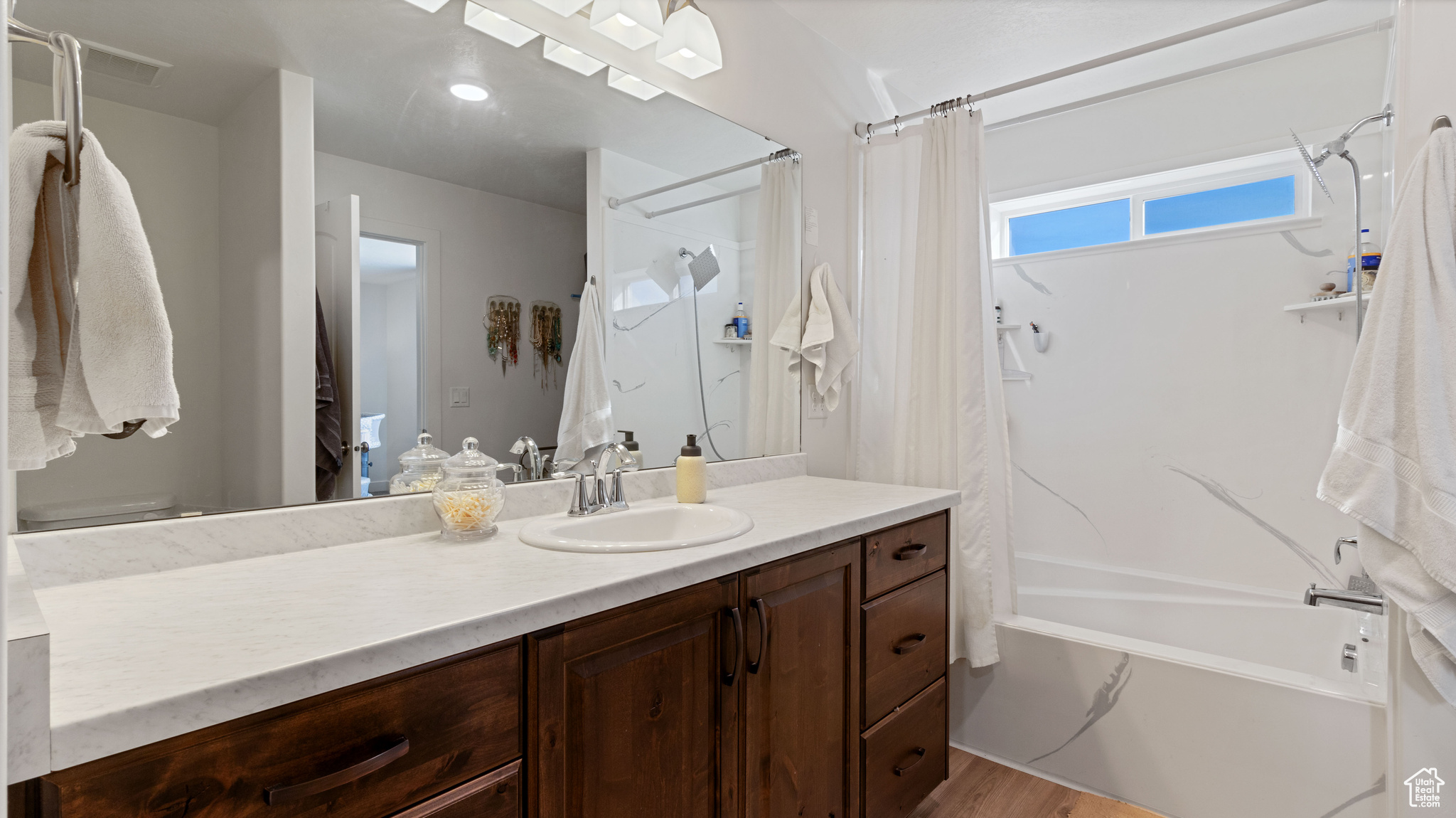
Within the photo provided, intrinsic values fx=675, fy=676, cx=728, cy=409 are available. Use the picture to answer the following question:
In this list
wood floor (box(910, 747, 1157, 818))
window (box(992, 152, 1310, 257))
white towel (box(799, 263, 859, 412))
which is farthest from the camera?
window (box(992, 152, 1310, 257))

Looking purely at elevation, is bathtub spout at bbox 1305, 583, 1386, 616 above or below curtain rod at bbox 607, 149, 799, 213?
below

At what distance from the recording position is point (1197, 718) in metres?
1.86

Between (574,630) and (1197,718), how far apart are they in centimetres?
185

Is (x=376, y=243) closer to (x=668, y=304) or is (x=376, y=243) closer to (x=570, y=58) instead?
(x=570, y=58)

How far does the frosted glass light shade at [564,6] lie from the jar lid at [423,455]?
0.97 metres

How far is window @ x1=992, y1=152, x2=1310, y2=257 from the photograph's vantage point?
2.68 metres

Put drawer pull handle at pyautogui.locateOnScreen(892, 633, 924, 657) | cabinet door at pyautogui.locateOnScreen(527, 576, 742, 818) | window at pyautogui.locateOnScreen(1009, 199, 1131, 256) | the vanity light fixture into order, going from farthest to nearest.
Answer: window at pyautogui.locateOnScreen(1009, 199, 1131, 256) → drawer pull handle at pyautogui.locateOnScreen(892, 633, 924, 657) → the vanity light fixture → cabinet door at pyautogui.locateOnScreen(527, 576, 742, 818)

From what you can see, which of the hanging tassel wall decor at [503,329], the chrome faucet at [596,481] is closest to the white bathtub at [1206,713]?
the chrome faucet at [596,481]

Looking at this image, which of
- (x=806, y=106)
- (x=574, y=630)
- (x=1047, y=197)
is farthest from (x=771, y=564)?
(x=1047, y=197)

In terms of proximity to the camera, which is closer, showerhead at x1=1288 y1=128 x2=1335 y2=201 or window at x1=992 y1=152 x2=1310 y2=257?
showerhead at x1=1288 y1=128 x2=1335 y2=201

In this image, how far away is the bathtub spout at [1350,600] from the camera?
154cm

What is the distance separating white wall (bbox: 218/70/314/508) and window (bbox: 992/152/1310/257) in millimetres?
3065

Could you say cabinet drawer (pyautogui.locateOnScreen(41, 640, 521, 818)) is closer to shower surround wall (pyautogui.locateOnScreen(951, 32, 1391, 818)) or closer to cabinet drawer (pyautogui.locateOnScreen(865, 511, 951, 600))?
cabinet drawer (pyautogui.locateOnScreen(865, 511, 951, 600))

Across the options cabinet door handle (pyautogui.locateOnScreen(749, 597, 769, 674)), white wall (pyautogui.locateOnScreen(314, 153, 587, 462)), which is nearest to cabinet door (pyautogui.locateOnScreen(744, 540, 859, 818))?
cabinet door handle (pyautogui.locateOnScreen(749, 597, 769, 674))
